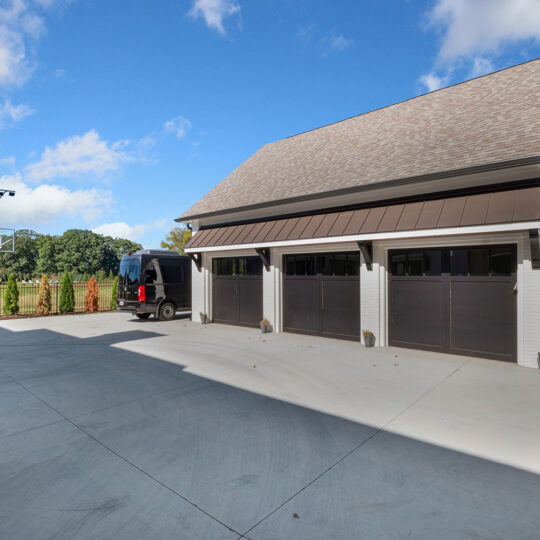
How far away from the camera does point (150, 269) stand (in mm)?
13938

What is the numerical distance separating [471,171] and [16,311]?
1867 cm

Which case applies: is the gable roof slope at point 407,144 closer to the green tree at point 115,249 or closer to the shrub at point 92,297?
the shrub at point 92,297

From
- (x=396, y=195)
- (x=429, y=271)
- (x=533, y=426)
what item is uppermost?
(x=396, y=195)

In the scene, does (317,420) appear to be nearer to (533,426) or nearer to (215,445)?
(215,445)

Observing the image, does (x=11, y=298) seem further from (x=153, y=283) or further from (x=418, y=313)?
(x=418, y=313)

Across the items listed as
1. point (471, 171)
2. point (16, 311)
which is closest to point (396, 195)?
point (471, 171)

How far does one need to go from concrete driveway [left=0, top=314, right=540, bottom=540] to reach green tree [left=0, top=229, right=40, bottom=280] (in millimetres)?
89868

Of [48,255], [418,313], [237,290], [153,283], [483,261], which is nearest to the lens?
[483,261]

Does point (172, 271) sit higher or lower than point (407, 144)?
lower

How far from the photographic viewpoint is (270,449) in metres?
3.80

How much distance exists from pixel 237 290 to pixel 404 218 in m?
6.54

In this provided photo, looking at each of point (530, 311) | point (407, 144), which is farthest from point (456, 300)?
point (407, 144)

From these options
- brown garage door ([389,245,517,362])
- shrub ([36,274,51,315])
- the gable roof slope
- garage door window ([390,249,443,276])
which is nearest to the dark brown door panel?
brown garage door ([389,245,517,362])

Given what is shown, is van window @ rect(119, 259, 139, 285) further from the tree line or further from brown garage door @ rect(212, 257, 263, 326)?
the tree line
